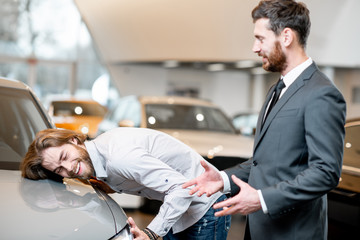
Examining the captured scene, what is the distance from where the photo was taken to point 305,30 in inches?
70.5

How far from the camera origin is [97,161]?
217 centimetres

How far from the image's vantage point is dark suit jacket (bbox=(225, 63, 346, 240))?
1.60 metres

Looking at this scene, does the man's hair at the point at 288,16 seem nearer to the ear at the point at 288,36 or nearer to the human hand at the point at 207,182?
the ear at the point at 288,36

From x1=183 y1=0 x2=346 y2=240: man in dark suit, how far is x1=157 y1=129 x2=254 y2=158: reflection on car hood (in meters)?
2.73

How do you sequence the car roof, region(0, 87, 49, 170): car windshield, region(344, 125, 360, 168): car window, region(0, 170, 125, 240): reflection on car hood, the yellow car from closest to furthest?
region(0, 170, 125, 240): reflection on car hood, region(0, 87, 49, 170): car windshield, region(344, 125, 360, 168): car window, the car roof, the yellow car

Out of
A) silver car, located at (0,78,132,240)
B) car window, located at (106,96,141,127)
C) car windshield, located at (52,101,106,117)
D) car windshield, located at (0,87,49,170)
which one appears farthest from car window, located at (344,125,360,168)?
car windshield, located at (52,101,106,117)

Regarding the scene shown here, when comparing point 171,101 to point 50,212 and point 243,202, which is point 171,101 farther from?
point 243,202

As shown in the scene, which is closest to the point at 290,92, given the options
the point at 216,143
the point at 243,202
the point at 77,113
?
the point at 243,202

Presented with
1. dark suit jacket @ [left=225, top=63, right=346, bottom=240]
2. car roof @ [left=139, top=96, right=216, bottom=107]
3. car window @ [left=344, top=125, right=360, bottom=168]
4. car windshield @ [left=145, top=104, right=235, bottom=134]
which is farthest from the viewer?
car roof @ [left=139, top=96, right=216, bottom=107]

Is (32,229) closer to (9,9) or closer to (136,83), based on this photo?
(9,9)

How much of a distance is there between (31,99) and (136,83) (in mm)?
17442

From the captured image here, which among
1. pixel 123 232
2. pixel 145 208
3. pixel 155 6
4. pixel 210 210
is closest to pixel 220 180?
pixel 210 210

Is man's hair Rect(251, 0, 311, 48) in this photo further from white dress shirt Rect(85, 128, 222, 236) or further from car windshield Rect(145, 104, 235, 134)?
car windshield Rect(145, 104, 235, 134)

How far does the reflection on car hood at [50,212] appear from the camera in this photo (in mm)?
1862
